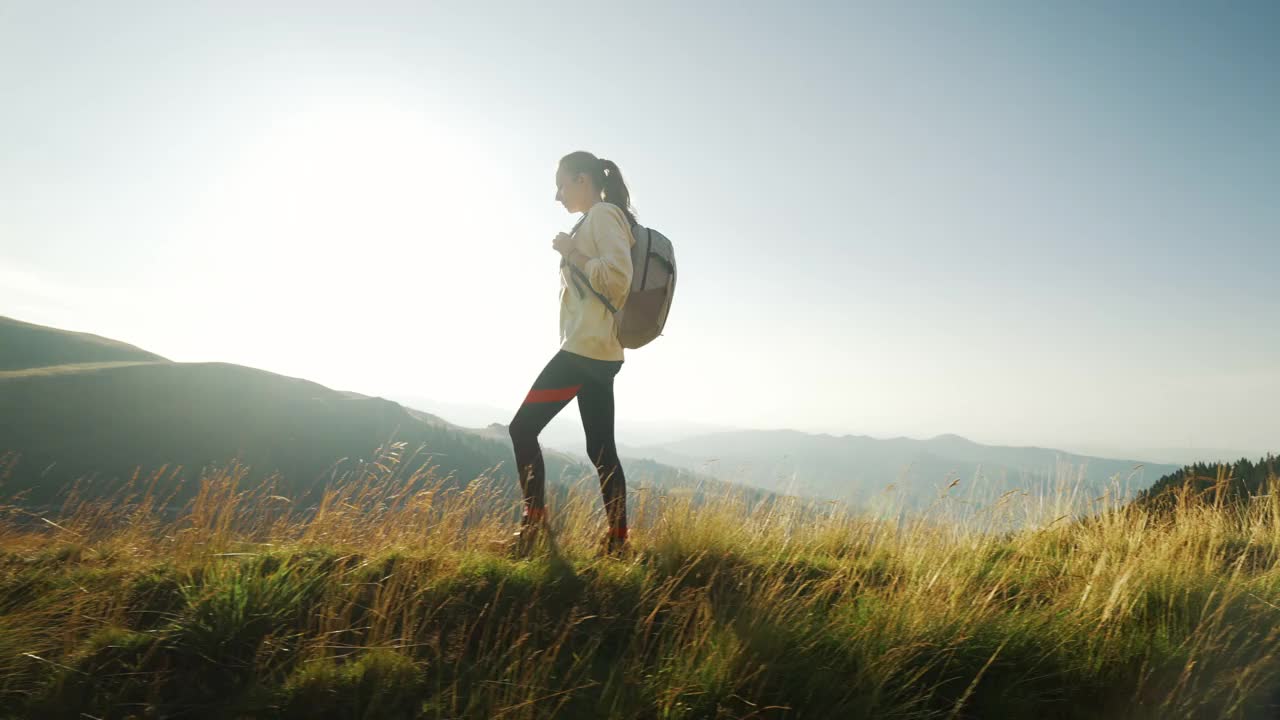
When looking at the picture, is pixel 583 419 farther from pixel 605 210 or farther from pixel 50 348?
pixel 50 348

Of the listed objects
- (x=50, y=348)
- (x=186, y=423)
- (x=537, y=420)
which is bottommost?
(x=186, y=423)

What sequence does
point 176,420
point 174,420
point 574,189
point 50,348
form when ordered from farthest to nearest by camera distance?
1. point 50,348
2. point 176,420
3. point 174,420
4. point 574,189

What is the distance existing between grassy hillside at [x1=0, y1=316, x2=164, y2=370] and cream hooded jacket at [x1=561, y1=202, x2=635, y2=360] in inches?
6193

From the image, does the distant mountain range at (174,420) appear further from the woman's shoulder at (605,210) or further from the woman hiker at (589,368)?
the woman's shoulder at (605,210)

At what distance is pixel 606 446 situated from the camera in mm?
3629

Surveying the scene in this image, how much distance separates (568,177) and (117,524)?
3.75m

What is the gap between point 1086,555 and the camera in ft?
13.2

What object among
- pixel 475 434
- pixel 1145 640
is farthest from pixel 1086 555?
pixel 475 434

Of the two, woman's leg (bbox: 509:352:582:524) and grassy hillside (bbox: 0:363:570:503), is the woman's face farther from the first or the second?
grassy hillside (bbox: 0:363:570:503)

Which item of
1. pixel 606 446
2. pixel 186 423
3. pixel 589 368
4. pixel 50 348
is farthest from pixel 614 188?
pixel 50 348

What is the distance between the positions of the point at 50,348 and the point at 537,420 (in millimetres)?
168730

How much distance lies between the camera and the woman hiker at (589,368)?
342 cm

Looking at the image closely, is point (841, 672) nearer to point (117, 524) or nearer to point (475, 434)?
point (117, 524)

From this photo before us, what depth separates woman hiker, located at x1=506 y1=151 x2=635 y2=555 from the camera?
3.42 metres
